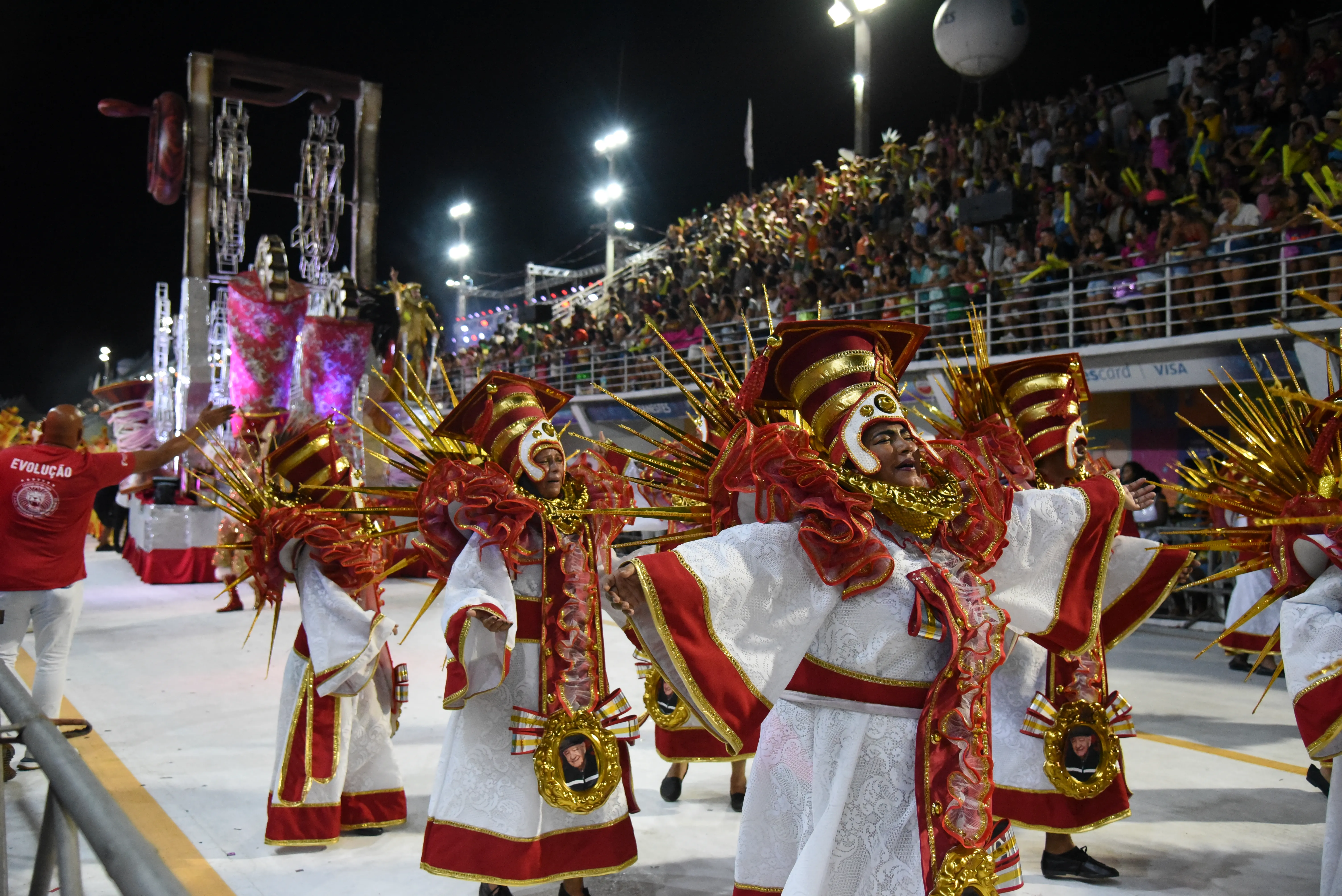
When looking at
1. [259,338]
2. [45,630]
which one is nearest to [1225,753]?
[45,630]

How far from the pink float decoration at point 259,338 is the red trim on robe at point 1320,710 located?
12852 mm

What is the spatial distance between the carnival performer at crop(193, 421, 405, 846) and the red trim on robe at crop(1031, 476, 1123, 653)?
105 inches

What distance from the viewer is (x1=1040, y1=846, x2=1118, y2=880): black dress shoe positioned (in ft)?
12.4

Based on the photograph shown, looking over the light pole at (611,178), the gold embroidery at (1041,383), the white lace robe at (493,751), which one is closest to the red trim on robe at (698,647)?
the white lace robe at (493,751)

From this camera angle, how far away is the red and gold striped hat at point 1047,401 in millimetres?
3922

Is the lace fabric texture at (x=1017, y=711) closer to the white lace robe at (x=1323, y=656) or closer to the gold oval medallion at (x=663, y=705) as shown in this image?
the white lace robe at (x=1323, y=656)

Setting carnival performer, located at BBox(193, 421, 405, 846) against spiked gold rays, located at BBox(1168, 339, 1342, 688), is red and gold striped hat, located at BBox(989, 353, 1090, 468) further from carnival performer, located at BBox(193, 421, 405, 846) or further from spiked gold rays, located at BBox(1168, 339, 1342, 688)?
carnival performer, located at BBox(193, 421, 405, 846)

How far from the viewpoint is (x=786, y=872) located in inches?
97.2

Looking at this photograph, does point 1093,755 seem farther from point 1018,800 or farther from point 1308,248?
point 1308,248

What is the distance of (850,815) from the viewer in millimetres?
2289

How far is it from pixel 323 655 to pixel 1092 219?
358 inches

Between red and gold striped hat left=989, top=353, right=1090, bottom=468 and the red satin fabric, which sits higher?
red and gold striped hat left=989, top=353, right=1090, bottom=468

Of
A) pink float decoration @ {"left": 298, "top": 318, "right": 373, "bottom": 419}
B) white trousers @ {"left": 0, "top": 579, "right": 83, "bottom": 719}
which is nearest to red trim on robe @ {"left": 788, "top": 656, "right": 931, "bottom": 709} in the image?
white trousers @ {"left": 0, "top": 579, "right": 83, "bottom": 719}

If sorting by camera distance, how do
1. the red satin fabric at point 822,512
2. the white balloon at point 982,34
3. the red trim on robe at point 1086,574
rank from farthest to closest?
the white balloon at point 982,34
the red trim on robe at point 1086,574
the red satin fabric at point 822,512
